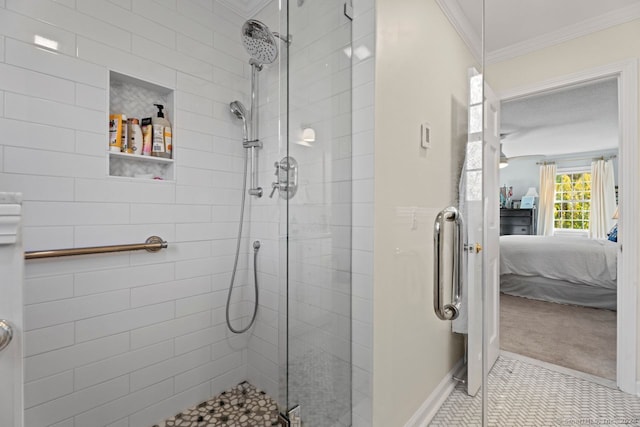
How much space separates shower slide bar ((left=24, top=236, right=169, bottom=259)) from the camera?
3.51 ft

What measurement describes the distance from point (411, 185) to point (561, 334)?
2037 mm

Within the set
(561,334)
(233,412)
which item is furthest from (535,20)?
(233,412)

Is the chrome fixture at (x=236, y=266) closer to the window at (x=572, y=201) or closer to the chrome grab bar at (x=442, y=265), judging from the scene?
the chrome grab bar at (x=442, y=265)

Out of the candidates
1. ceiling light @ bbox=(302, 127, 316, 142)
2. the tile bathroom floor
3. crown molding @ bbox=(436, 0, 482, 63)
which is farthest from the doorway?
ceiling light @ bbox=(302, 127, 316, 142)

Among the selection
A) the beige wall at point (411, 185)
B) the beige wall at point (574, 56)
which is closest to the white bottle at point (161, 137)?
the beige wall at point (411, 185)

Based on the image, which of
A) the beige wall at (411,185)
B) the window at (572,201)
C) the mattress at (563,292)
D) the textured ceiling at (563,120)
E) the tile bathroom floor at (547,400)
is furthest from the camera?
the window at (572,201)

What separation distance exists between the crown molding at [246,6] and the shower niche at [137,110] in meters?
0.74

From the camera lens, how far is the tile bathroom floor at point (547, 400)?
4.58 ft

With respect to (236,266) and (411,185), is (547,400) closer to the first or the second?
(411,185)

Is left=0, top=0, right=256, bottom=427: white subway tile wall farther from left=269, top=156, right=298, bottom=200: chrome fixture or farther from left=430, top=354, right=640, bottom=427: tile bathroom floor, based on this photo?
left=430, top=354, right=640, bottom=427: tile bathroom floor

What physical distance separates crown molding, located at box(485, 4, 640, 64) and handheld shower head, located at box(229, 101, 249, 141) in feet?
4.99

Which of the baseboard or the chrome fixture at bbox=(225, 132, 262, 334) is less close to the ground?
the chrome fixture at bbox=(225, 132, 262, 334)

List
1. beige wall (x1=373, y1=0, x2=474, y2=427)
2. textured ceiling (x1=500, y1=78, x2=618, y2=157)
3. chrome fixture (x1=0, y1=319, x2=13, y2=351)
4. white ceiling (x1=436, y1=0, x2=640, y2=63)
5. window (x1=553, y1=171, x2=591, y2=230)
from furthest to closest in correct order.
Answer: window (x1=553, y1=171, x2=591, y2=230) < textured ceiling (x1=500, y1=78, x2=618, y2=157) < white ceiling (x1=436, y1=0, x2=640, y2=63) < beige wall (x1=373, y1=0, x2=474, y2=427) < chrome fixture (x1=0, y1=319, x2=13, y2=351)

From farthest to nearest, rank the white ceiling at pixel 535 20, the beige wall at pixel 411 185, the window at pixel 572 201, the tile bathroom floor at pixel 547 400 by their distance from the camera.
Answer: the window at pixel 572 201 < the tile bathroom floor at pixel 547 400 < the white ceiling at pixel 535 20 < the beige wall at pixel 411 185
